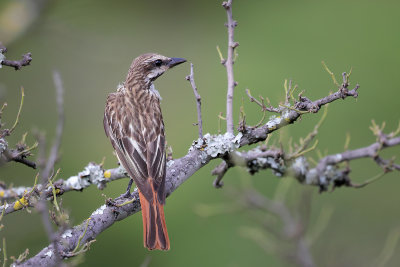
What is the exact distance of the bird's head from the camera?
562cm

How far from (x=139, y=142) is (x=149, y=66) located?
1046 mm

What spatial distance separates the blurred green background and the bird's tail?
99 cm

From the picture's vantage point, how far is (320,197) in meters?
8.38

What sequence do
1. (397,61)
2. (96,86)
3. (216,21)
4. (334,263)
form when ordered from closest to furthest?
(334,263)
(397,61)
(96,86)
(216,21)

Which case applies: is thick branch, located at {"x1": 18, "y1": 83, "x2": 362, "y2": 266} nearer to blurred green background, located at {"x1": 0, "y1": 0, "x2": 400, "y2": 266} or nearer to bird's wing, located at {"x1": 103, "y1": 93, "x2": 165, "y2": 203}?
bird's wing, located at {"x1": 103, "y1": 93, "x2": 165, "y2": 203}

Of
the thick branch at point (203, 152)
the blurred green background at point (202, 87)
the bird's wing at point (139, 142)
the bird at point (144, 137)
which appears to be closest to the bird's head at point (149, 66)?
the bird at point (144, 137)

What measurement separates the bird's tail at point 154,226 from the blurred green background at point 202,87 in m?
0.99

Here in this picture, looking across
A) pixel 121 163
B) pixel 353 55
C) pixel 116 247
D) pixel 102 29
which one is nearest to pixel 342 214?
pixel 116 247

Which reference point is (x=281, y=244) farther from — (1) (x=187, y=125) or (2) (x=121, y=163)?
(1) (x=187, y=125)

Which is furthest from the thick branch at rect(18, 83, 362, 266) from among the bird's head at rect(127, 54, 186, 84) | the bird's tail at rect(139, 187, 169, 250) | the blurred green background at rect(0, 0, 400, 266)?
the bird's head at rect(127, 54, 186, 84)

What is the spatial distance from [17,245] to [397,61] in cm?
630

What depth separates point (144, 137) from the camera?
15.8ft

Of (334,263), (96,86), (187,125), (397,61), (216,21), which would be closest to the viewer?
(334,263)

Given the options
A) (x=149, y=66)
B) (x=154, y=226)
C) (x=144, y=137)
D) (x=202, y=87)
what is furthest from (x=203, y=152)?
(x=202, y=87)
